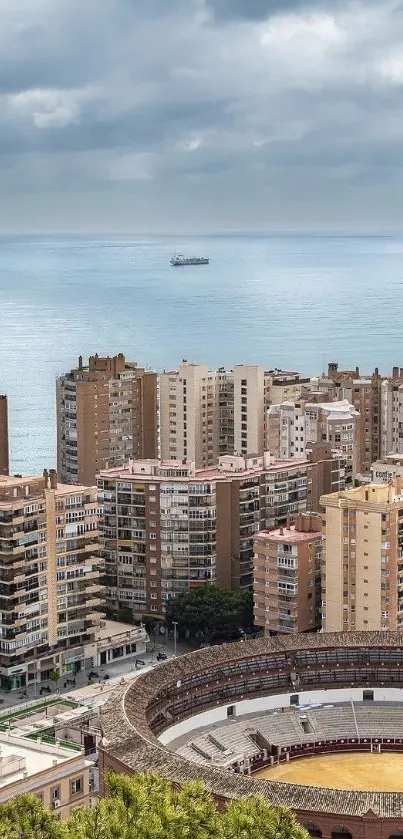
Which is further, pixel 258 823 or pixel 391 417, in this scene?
pixel 391 417

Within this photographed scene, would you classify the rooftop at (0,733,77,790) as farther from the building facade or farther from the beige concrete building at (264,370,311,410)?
the building facade

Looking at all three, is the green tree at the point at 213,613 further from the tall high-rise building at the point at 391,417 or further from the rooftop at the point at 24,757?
the tall high-rise building at the point at 391,417

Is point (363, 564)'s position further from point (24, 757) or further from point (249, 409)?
point (249, 409)

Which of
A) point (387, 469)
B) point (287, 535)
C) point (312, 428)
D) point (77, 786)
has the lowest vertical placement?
point (77, 786)

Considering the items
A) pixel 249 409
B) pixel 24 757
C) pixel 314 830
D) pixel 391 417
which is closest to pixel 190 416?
pixel 249 409

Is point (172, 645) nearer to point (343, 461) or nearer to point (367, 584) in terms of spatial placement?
point (367, 584)

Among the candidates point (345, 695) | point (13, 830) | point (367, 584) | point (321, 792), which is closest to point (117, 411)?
point (367, 584)

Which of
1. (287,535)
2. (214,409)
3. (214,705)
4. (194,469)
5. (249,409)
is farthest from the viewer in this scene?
(214,409)

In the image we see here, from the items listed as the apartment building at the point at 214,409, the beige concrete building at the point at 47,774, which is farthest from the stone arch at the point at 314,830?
the apartment building at the point at 214,409
